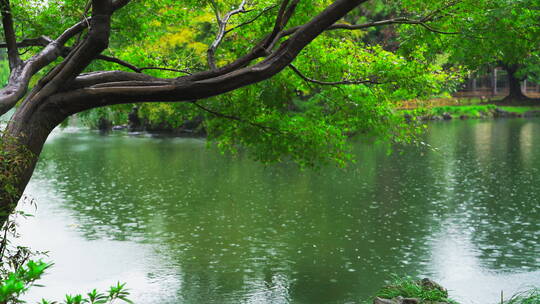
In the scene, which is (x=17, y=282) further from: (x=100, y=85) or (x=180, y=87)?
(x=100, y=85)

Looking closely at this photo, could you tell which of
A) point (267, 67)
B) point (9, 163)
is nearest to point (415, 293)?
point (267, 67)

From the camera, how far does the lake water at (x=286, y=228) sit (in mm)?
10227

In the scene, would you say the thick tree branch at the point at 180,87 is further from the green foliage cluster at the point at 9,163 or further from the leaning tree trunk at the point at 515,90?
the leaning tree trunk at the point at 515,90

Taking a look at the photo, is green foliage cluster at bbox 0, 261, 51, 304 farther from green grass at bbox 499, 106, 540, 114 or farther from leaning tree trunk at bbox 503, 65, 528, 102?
leaning tree trunk at bbox 503, 65, 528, 102

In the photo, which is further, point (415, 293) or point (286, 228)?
point (286, 228)

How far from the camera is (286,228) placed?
45.7 ft

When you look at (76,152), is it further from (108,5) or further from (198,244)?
(108,5)

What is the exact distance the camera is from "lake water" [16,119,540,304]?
1023cm

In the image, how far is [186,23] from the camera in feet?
43.2

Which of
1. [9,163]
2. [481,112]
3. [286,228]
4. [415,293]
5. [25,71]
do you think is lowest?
[286,228]

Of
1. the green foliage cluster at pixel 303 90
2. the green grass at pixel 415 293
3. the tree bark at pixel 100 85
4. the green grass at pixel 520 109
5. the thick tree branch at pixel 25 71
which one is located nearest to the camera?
the tree bark at pixel 100 85

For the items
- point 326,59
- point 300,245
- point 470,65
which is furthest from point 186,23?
point 470,65

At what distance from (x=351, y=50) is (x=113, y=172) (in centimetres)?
1577

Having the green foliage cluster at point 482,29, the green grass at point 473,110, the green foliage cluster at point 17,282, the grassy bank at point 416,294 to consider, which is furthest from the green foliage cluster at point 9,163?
the green grass at point 473,110
